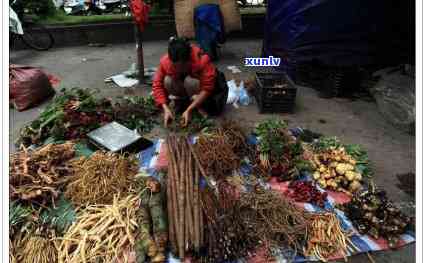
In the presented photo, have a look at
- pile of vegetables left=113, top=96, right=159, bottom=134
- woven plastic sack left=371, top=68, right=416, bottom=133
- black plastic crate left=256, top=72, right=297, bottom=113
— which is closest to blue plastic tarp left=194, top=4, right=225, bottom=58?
black plastic crate left=256, top=72, right=297, bottom=113

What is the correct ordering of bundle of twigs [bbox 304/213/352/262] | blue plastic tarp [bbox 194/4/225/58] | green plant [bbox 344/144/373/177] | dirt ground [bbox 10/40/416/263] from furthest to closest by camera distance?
blue plastic tarp [bbox 194/4/225/58]
dirt ground [bbox 10/40/416/263]
green plant [bbox 344/144/373/177]
bundle of twigs [bbox 304/213/352/262]

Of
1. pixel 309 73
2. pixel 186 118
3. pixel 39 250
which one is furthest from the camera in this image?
pixel 309 73

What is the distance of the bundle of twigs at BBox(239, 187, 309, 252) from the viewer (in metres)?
2.59

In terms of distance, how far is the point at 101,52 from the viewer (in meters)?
8.34

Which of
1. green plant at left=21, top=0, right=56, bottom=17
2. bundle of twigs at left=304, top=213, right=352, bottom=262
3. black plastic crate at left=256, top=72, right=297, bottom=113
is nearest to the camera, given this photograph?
bundle of twigs at left=304, top=213, right=352, bottom=262

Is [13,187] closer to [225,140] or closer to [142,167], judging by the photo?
[142,167]

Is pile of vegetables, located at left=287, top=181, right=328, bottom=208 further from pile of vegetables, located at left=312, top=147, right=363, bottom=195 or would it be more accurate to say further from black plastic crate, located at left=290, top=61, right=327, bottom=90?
black plastic crate, located at left=290, top=61, right=327, bottom=90

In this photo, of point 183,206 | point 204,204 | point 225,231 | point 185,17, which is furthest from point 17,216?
point 185,17

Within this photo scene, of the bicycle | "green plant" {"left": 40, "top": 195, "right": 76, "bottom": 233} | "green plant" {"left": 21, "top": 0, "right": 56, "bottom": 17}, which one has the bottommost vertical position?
"green plant" {"left": 40, "top": 195, "right": 76, "bottom": 233}

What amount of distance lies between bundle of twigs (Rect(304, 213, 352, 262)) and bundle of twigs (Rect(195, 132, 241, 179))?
1001 millimetres

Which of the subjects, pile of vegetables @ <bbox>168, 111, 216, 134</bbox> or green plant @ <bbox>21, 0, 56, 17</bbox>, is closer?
pile of vegetables @ <bbox>168, 111, 216, 134</bbox>

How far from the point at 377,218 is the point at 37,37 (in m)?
8.57

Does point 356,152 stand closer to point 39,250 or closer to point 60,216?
point 60,216

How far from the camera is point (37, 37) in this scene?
8383 millimetres
